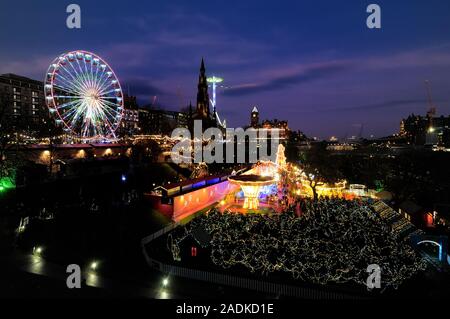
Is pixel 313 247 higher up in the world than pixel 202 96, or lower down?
lower down

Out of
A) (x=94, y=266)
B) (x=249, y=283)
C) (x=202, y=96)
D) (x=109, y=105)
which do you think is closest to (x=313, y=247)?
(x=249, y=283)

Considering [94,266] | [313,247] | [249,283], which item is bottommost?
[249,283]

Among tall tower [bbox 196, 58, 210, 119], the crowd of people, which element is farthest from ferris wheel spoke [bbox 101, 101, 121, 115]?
tall tower [bbox 196, 58, 210, 119]

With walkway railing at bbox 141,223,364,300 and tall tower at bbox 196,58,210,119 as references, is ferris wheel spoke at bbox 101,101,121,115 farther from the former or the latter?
tall tower at bbox 196,58,210,119

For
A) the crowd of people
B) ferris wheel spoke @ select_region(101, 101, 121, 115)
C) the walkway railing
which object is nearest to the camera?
the walkway railing

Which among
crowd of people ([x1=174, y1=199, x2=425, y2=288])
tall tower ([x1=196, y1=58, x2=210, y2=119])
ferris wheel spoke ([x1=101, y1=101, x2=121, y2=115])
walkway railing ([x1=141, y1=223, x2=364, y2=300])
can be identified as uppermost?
tall tower ([x1=196, y1=58, x2=210, y2=119])

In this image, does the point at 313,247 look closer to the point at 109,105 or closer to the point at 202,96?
the point at 109,105

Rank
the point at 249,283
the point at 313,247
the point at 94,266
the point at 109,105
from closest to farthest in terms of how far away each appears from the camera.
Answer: the point at 249,283 → the point at 94,266 → the point at 313,247 → the point at 109,105

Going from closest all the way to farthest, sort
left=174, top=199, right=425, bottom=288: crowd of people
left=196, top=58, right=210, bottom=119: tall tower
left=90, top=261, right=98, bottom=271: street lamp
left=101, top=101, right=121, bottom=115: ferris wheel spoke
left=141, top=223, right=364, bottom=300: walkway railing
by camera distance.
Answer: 1. left=141, top=223, right=364, bottom=300: walkway railing
2. left=174, top=199, right=425, bottom=288: crowd of people
3. left=90, top=261, right=98, bottom=271: street lamp
4. left=101, top=101, right=121, bottom=115: ferris wheel spoke
5. left=196, top=58, right=210, bottom=119: tall tower

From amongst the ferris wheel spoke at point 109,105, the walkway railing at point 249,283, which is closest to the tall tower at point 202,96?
the ferris wheel spoke at point 109,105
